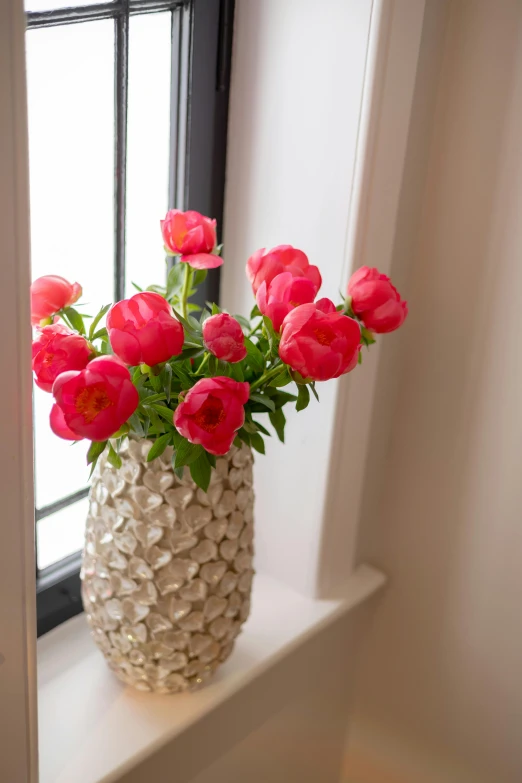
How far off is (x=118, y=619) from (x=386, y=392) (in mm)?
513

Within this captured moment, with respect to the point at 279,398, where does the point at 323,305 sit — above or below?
above

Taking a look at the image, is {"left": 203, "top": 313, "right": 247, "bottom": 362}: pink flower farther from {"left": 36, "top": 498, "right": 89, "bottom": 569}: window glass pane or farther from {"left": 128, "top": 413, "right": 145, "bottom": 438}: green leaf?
{"left": 36, "top": 498, "right": 89, "bottom": 569}: window glass pane

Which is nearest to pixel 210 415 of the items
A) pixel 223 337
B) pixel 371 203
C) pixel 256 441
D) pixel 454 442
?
pixel 223 337

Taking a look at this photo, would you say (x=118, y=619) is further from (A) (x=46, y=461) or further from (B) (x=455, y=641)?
(B) (x=455, y=641)

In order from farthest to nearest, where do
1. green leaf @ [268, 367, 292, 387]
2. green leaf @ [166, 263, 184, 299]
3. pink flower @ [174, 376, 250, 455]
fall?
green leaf @ [166, 263, 184, 299], green leaf @ [268, 367, 292, 387], pink flower @ [174, 376, 250, 455]

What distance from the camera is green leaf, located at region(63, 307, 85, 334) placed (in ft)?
2.60

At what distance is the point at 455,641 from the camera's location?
1.25 metres

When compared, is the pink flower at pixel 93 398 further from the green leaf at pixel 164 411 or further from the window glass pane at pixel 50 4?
the window glass pane at pixel 50 4

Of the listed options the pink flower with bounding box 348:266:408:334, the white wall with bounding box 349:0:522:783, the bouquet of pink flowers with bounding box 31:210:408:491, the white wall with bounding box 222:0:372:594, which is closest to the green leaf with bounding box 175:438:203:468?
the bouquet of pink flowers with bounding box 31:210:408:491

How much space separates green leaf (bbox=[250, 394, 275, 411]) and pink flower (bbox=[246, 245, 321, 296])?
0.11 m

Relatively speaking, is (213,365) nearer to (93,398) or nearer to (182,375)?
(182,375)

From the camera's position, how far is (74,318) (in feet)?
2.60

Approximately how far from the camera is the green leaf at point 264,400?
79cm

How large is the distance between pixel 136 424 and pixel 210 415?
0.11m
